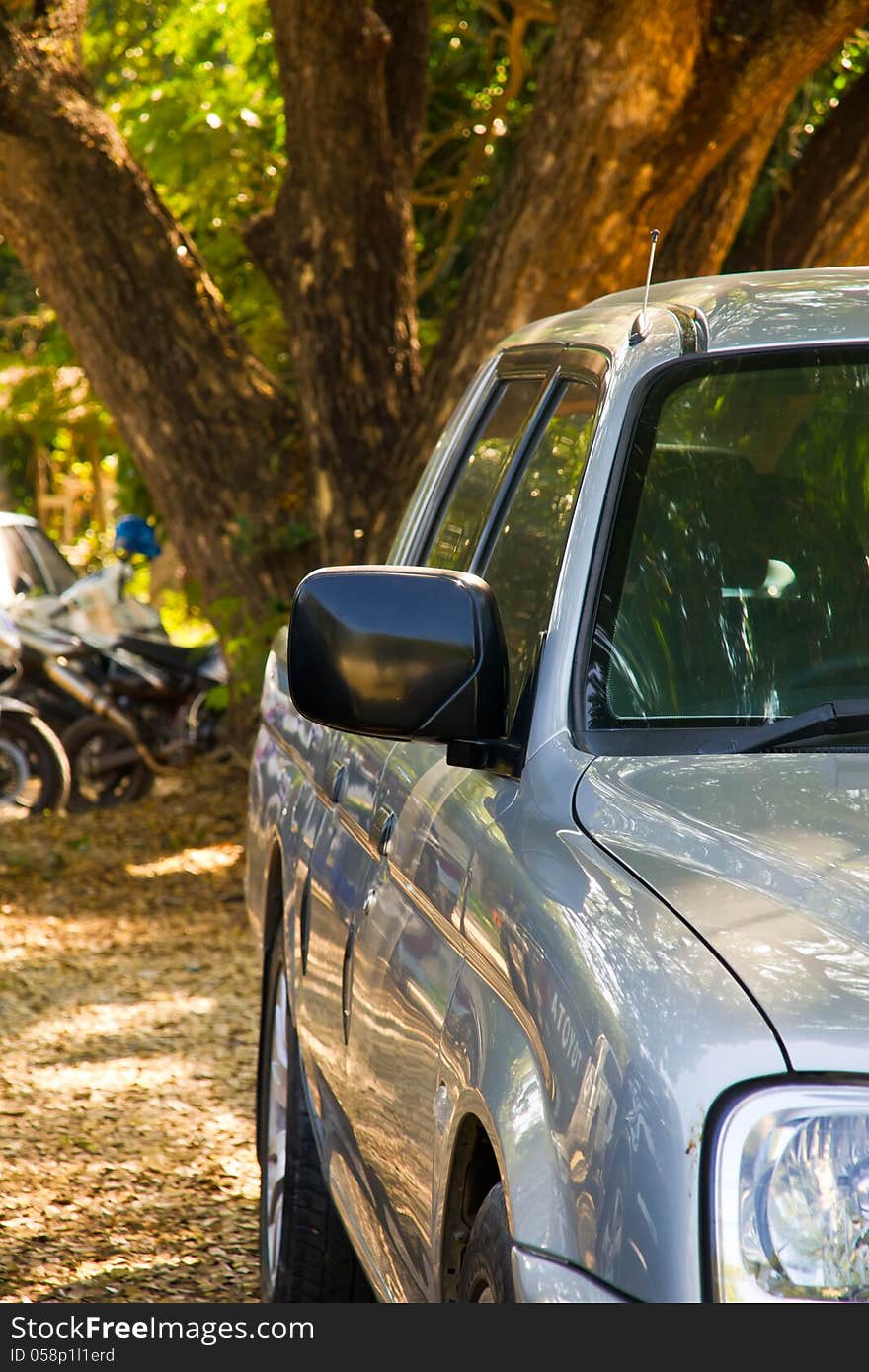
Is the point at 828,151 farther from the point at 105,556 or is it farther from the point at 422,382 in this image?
the point at 105,556

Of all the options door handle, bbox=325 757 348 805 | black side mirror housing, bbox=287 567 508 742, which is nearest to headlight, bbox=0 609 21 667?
door handle, bbox=325 757 348 805

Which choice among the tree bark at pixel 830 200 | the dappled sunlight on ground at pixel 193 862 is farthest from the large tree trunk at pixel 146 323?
the tree bark at pixel 830 200

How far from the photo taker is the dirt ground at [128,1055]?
4.36 metres

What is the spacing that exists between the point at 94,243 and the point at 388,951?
635 centimetres

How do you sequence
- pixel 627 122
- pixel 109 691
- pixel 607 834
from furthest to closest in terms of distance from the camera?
pixel 109 691
pixel 627 122
pixel 607 834

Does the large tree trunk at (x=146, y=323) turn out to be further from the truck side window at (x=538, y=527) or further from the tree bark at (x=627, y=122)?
the truck side window at (x=538, y=527)

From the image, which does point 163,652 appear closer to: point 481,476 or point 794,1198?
point 481,476

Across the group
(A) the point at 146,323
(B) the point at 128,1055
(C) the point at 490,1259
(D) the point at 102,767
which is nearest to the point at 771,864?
(C) the point at 490,1259

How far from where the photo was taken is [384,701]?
7.22 ft

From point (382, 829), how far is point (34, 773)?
8.06 m

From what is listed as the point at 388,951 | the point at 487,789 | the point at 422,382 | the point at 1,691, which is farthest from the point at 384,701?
the point at 1,691

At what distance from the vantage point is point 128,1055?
6215 mm

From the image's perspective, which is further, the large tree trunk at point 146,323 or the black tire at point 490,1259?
the large tree trunk at point 146,323

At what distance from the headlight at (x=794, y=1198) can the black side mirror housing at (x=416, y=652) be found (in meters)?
0.85
